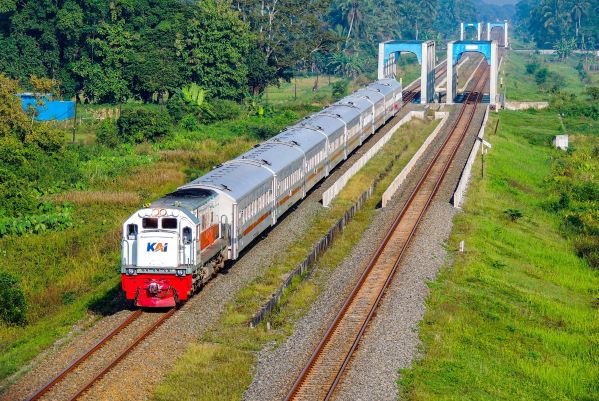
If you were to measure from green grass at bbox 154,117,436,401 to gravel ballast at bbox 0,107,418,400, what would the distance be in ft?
1.26

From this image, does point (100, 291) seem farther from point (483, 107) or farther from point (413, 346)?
point (483, 107)

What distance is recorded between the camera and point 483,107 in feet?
294

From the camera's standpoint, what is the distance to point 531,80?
515 feet

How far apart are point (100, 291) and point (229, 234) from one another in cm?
507

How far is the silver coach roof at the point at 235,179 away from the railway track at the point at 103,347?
5.68 meters

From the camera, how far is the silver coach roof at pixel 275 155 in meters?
41.0

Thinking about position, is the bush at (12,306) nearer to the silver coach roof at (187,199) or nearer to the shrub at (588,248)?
the silver coach roof at (187,199)

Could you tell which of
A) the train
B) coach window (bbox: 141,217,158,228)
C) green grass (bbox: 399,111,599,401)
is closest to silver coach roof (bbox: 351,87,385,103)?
green grass (bbox: 399,111,599,401)

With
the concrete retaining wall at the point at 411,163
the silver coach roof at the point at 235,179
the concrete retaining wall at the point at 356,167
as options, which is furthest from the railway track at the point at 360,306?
the silver coach roof at the point at 235,179

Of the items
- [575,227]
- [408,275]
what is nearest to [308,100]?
[575,227]

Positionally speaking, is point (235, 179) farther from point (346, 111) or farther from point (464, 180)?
point (346, 111)

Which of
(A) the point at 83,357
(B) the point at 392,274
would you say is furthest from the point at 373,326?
(A) the point at 83,357

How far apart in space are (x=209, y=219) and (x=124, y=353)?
719cm

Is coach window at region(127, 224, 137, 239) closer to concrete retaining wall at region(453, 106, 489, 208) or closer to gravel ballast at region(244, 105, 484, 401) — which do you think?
gravel ballast at region(244, 105, 484, 401)
